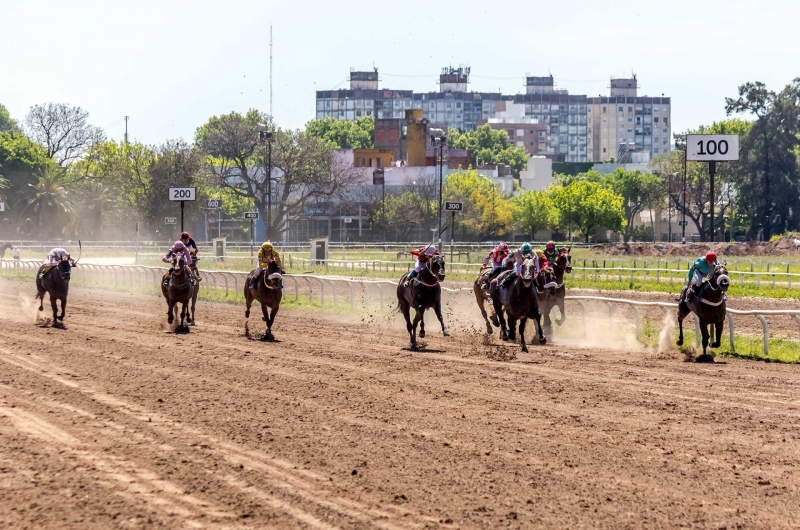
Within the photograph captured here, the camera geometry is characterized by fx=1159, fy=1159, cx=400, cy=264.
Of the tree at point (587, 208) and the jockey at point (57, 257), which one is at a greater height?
the tree at point (587, 208)

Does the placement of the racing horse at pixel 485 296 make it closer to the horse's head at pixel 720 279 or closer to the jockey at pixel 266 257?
the jockey at pixel 266 257

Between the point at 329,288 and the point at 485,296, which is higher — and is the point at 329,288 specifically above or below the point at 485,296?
below

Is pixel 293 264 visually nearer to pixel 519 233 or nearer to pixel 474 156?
pixel 519 233

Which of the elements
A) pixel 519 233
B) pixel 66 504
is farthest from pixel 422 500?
pixel 519 233

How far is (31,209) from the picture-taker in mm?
82250

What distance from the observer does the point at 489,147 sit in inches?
7195

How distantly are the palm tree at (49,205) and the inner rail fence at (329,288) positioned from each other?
25.6 m

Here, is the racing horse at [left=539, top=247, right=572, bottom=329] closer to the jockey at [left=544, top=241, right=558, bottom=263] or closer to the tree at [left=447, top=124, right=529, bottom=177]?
the jockey at [left=544, top=241, right=558, bottom=263]

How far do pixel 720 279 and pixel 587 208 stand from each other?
76482 millimetres

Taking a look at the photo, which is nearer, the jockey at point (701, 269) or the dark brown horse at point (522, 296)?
the jockey at point (701, 269)

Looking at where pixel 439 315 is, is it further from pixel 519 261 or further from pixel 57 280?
pixel 57 280

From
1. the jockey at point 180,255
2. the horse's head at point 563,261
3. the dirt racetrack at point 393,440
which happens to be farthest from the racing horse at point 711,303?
the jockey at point 180,255

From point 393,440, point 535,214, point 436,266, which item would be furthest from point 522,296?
point 535,214

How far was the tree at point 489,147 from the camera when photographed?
174m
